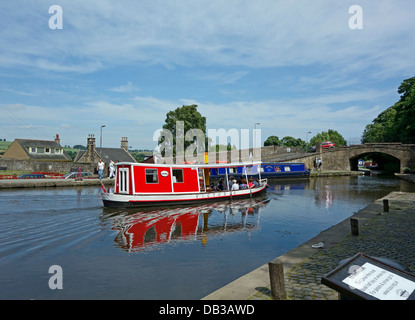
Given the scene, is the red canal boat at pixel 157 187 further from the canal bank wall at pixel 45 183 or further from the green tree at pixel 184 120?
the green tree at pixel 184 120

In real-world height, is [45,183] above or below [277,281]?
above

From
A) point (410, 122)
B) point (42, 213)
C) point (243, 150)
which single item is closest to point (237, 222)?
point (42, 213)

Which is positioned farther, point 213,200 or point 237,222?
point 213,200

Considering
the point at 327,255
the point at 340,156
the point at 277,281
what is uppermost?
the point at 340,156

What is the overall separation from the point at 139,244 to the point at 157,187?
8766 millimetres

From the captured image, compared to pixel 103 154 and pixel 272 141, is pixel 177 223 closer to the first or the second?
pixel 103 154

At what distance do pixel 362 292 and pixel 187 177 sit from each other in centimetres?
1855

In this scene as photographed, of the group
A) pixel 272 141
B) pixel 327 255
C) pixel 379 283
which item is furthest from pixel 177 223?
pixel 272 141

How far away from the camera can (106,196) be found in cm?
1989

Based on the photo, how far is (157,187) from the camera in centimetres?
2100
